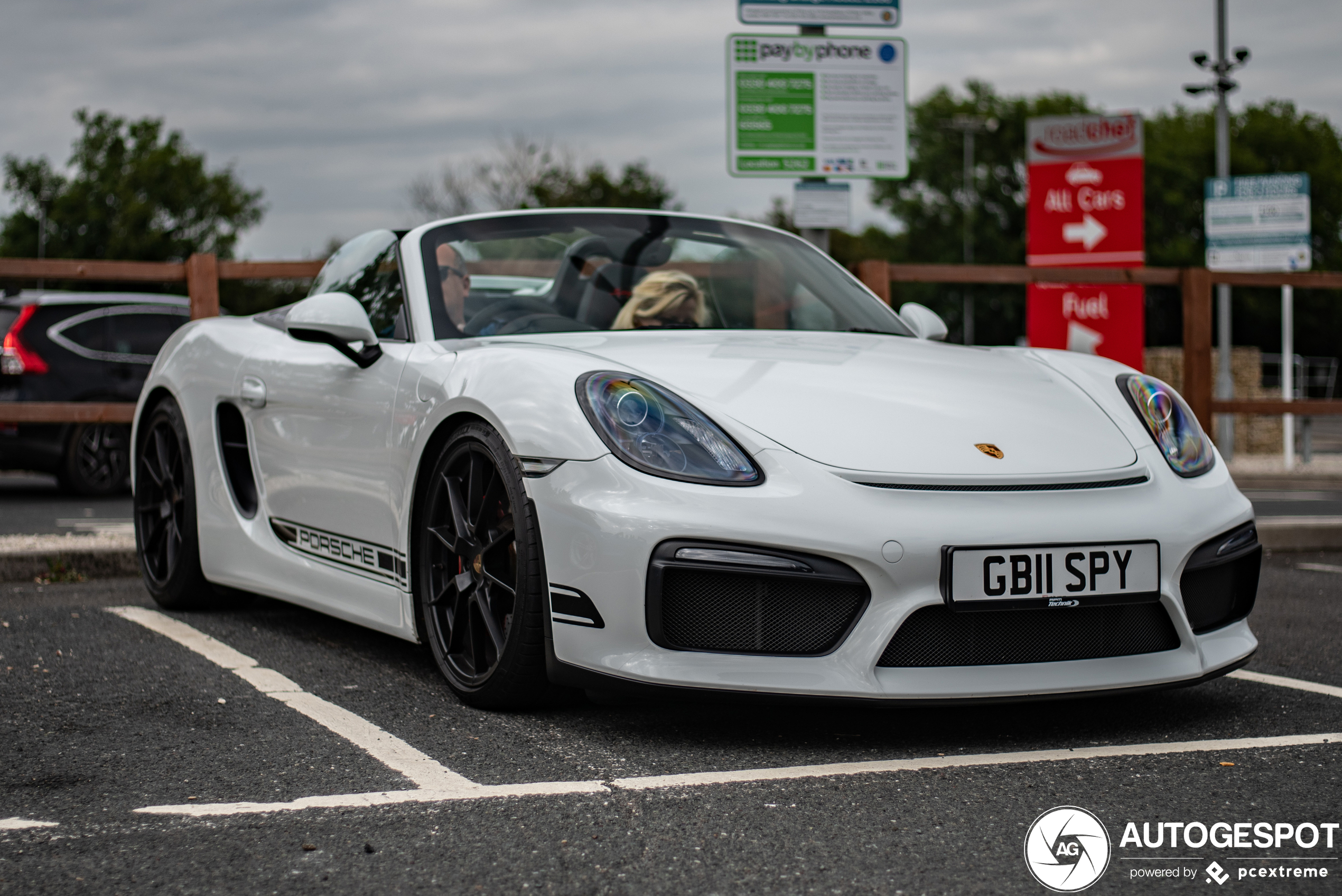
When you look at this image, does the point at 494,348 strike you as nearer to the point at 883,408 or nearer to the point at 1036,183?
the point at 883,408

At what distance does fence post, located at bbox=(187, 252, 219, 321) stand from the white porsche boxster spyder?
104 inches

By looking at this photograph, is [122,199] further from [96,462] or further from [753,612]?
[753,612]

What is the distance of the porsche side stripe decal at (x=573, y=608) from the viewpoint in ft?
9.89

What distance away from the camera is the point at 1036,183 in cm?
1590

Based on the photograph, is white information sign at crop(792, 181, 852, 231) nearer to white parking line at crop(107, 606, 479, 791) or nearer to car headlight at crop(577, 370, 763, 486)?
white parking line at crop(107, 606, 479, 791)

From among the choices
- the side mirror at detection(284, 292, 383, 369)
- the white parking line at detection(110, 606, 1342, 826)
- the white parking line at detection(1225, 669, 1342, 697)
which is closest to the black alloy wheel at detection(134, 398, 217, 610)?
the side mirror at detection(284, 292, 383, 369)

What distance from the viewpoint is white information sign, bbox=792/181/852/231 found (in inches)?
321

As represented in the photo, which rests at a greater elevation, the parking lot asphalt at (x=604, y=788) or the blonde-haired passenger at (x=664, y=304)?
the blonde-haired passenger at (x=664, y=304)

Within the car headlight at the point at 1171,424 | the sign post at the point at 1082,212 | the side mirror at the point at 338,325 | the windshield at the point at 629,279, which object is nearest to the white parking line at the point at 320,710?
the side mirror at the point at 338,325

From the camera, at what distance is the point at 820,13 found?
8.19 metres

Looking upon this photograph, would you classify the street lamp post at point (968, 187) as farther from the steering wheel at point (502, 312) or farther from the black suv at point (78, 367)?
the steering wheel at point (502, 312)

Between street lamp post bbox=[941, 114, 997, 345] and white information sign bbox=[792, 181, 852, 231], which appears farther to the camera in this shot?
street lamp post bbox=[941, 114, 997, 345]

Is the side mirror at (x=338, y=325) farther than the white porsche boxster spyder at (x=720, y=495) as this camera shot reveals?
Yes

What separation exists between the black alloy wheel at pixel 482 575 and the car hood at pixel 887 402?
0.37 m
